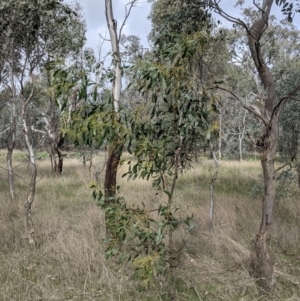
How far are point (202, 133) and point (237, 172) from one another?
10880mm

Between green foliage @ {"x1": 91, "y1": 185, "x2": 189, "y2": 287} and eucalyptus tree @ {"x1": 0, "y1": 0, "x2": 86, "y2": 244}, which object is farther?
eucalyptus tree @ {"x1": 0, "y1": 0, "x2": 86, "y2": 244}

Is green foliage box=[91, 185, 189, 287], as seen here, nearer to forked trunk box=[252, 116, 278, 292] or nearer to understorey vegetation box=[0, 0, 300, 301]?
understorey vegetation box=[0, 0, 300, 301]

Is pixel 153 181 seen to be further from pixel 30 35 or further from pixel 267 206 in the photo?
pixel 30 35

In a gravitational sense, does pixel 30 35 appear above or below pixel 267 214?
above

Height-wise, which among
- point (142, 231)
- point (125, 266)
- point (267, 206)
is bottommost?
point (125, 266)

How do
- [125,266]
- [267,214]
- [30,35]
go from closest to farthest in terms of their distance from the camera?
[267,214]
[125,266]
[30,35]

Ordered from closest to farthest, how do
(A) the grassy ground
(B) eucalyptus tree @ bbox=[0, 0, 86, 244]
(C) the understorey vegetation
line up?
(C) the understorey vegetation, (A) the grassy ground, (B) eucalyptus tree @ bbox=[0, 0, 86, 244]

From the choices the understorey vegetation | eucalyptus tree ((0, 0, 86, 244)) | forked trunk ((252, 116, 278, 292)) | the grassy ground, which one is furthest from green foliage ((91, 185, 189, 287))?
eucalyptus tree ((0, 0, 86, 244))

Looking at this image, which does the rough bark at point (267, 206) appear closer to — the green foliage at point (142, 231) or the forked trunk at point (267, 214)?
the forked trunk at point (267, 214)

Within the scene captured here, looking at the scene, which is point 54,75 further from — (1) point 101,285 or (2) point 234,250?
(2) point 234,250

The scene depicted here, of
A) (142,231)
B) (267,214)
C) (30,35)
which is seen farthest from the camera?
(30,35)

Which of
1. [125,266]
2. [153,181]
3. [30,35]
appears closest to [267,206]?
[153,181]

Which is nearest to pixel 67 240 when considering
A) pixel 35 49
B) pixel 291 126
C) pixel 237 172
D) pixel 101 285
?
pixel 101 285

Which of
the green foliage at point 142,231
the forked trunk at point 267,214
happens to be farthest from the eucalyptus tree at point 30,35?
the forked trunk at point 267,214
